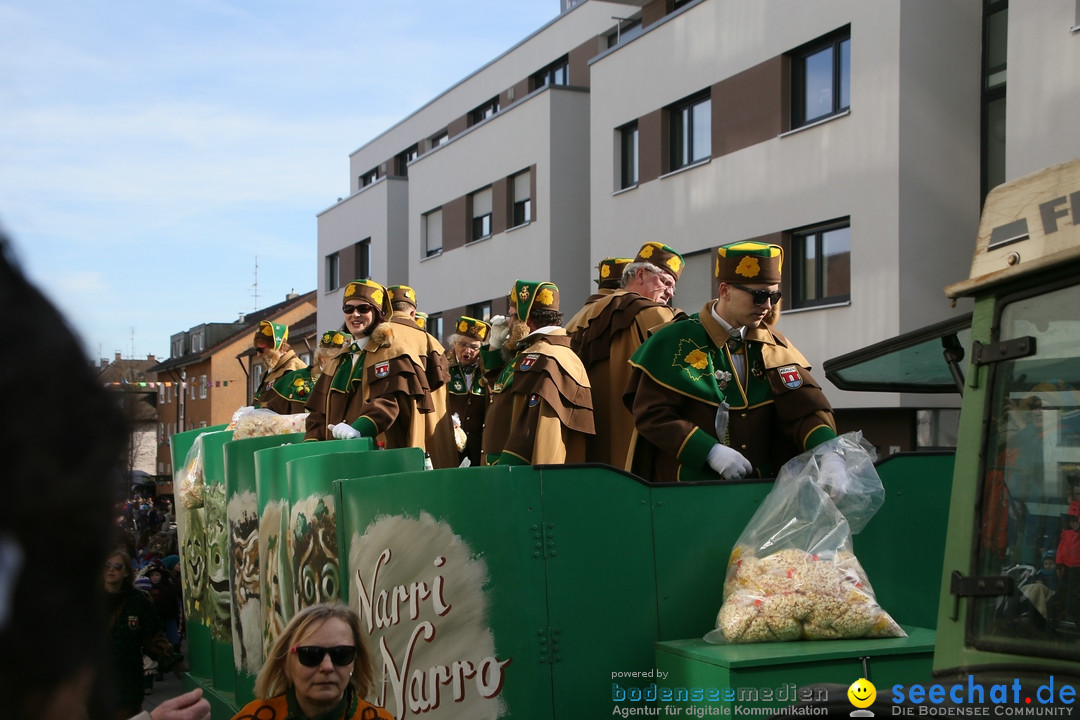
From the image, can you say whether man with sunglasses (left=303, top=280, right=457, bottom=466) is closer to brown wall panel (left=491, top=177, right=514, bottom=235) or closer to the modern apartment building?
the modern apartment building

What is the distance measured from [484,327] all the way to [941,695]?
10944mm

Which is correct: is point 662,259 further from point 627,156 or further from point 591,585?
point 627,156

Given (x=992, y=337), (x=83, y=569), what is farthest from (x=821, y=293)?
(x=83, y=569)

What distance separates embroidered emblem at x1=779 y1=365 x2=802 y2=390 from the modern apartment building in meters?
8.79

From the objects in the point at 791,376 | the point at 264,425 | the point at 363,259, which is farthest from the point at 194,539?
the point at 363,259

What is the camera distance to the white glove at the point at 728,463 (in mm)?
4930

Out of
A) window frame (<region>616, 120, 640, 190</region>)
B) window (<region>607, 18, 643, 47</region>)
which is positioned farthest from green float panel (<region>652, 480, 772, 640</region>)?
window (<region>607, 18, 643, 47</region>)

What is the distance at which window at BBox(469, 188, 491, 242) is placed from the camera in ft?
90.8

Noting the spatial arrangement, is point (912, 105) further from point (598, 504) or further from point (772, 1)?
point (598, 504)

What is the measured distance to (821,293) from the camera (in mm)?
17031

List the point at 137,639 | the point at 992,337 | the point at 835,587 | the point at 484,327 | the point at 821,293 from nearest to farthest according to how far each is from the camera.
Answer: the point at 992,337 → the point at 835,587 → the point at 137,639 → the point at 484,327 → the point at 821,293

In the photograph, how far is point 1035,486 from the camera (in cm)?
254

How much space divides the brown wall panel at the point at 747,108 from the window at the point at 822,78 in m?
0.27

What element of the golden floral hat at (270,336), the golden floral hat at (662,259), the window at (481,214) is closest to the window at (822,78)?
the golden floral hat at (270,336)
